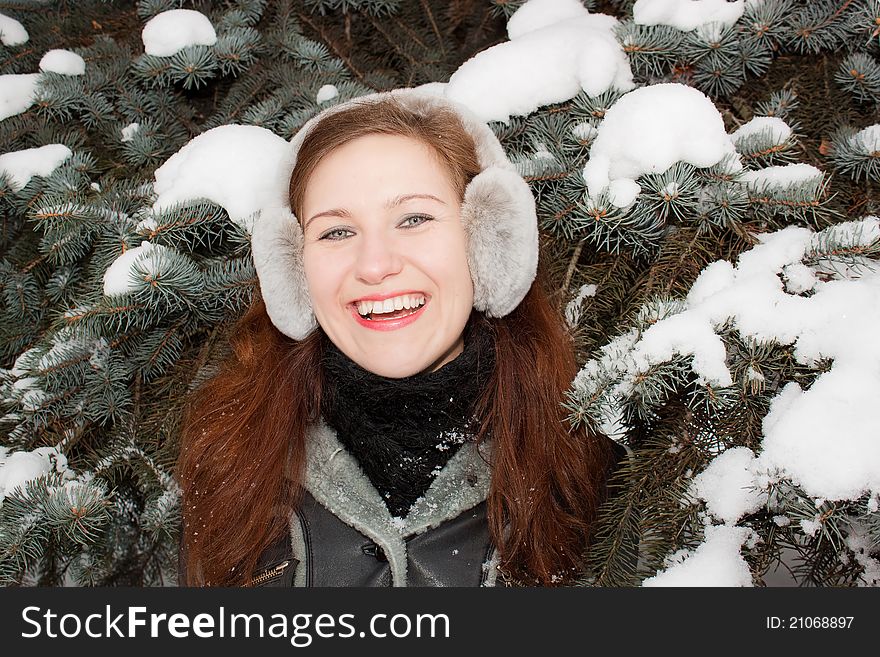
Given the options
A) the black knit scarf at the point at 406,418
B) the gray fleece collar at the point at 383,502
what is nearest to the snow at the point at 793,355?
the black knit scarf at the point at 406,418

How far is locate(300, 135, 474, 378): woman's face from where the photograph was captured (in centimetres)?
155

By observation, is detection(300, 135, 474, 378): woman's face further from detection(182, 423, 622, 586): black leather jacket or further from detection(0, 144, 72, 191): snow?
detection(0, 144, 72, 191): snow

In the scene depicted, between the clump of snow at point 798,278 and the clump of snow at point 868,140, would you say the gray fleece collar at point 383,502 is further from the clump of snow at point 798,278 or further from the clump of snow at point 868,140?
the clump of snow at point 868,140

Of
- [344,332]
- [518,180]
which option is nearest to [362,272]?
[344,332]

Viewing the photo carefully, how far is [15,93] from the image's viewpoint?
6.35 ft

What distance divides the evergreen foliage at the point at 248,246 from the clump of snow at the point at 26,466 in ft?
0.03

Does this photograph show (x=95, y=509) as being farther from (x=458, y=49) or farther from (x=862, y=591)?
(x=458, y=49)

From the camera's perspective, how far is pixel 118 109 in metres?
2.05

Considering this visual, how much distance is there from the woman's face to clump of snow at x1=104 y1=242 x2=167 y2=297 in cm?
35

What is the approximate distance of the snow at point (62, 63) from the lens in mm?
1960

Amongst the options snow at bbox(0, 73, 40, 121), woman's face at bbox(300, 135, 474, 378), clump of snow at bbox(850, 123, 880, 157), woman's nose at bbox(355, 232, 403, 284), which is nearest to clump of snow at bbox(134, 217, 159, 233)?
woman's face at bbox(300, 135, 474, 378)

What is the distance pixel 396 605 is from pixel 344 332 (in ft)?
1.88

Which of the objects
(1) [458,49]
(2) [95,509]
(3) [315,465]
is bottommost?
(2) [95,509]

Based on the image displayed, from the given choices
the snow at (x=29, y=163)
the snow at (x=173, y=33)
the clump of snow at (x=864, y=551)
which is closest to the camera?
the clump of snow at (x=864, y=551)
